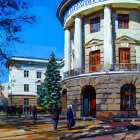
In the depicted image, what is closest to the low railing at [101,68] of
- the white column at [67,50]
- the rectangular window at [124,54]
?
the rectangular window at [124,54]

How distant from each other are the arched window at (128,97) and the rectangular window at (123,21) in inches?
263

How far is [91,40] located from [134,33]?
478cm

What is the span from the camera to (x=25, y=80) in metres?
63.1

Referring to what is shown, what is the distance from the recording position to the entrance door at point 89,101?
30250 millimetres

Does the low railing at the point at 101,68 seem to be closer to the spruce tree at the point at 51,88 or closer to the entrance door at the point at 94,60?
the entrance door at the point at 94,60

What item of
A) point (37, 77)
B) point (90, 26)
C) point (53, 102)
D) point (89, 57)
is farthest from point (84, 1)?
point (37, 77)

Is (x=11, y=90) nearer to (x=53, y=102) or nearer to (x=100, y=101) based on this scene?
(x=53, y=102)

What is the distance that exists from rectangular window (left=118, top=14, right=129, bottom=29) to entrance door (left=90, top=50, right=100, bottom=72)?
3791mm

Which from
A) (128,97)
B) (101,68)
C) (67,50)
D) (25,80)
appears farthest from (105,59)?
(25,80)

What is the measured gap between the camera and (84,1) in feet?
100.0

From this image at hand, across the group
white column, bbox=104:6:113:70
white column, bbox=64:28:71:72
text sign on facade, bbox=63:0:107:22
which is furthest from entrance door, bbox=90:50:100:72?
text sign on facade, bbox=63:0:107:22

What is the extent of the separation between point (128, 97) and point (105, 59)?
4.58 meters

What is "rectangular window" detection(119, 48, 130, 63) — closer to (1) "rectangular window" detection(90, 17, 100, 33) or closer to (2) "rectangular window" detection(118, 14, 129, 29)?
(2) "rectangular window" detection(118, 14, 129, 29)

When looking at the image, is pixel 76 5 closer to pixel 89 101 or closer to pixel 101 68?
pixel 101 68
